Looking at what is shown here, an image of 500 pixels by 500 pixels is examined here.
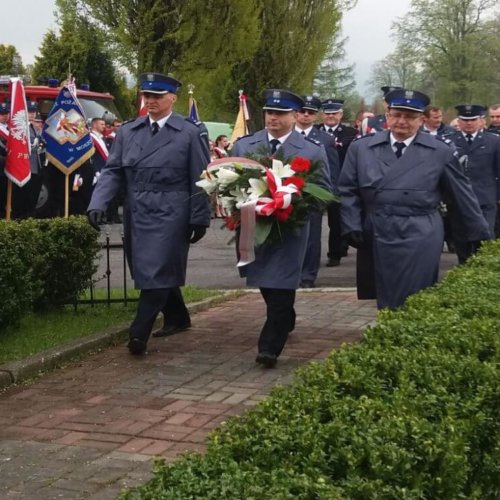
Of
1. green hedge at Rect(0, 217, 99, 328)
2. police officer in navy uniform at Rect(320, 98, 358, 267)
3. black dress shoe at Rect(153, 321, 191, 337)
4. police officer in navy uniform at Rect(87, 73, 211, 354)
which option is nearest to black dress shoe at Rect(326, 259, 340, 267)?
police officer in navy uniform at Rect(320, 98, 358, 267)

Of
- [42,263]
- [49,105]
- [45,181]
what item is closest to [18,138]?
[42,263]

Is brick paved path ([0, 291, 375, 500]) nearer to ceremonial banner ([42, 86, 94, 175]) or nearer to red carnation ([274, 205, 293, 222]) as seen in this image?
red carnation ([274, 205, 293, 222])

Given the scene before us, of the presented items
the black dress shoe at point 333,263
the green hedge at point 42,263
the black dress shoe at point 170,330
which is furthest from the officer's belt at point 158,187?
the black dress shoe at point 333,263

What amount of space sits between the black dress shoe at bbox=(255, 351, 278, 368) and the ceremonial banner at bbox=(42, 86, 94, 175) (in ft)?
18.1

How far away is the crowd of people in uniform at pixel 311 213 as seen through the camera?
251 inches

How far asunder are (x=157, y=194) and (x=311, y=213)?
Answer: 1.15 m

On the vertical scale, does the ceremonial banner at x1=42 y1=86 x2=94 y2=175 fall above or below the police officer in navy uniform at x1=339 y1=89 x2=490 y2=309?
above

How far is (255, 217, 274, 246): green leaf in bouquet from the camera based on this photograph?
632cm

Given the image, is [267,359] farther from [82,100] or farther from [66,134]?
[82,100]

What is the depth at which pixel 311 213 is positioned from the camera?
21.7 ft

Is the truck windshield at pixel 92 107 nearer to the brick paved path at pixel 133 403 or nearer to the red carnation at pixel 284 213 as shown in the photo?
the brick paved path at pixel 133 403

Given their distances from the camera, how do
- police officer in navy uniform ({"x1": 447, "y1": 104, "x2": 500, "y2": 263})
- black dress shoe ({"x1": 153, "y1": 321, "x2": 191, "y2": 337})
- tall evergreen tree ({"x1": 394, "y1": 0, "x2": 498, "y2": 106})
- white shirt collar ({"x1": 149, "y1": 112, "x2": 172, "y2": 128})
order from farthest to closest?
tall evergreen tree ({"x1": 394, "y1": 0, "x2": 498, "y2": 106})
police officer in navy uniform ({"x1": 447, "y1": 104, "x2": 500, "y2": 263})
black dress shoe ({"x1": 153, "y1": 321, "x2": 191, "y2": 337})
white shirt collar ({"x1": 149, "y1": 112, "x2": 172, "y2": 128})

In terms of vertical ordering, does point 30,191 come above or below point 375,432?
above

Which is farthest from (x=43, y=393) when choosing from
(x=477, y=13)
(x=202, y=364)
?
(x=477, y=13)
